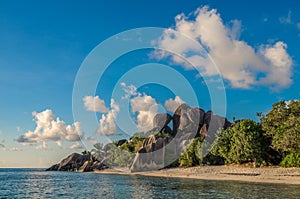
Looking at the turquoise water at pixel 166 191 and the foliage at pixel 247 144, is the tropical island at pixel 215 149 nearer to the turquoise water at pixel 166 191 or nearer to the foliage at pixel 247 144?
the foliage at pixel 247 144

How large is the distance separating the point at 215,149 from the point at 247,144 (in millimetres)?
13854

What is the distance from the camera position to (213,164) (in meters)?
91.2

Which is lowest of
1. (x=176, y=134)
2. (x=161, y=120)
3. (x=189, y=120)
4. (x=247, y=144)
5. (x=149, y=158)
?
(x=247, y=144)

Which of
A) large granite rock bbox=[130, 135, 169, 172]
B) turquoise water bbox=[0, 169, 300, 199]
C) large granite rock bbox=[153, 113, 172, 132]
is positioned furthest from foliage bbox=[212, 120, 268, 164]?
large granite rock bbox=[153, 113, 172, 132]

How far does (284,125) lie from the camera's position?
67.8 m

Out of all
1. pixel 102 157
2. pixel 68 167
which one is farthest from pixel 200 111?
pixel 68 167

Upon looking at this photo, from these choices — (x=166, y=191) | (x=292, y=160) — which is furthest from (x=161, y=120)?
(x=166, y=191)

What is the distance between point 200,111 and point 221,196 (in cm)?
8524

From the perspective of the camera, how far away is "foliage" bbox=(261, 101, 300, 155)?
62469mm

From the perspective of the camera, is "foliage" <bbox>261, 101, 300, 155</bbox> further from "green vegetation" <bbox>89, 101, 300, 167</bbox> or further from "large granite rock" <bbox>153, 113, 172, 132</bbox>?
"large granite rock" <bbox>153, 113, 172, 132</bbox>

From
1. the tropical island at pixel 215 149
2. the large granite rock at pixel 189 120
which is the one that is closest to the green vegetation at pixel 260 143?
the tropical island at pixel 215 149

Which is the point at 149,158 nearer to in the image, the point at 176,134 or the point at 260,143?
the point at 176,134

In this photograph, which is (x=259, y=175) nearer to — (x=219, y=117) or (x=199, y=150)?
(x=199, y=150)

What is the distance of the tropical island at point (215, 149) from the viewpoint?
6531cm
